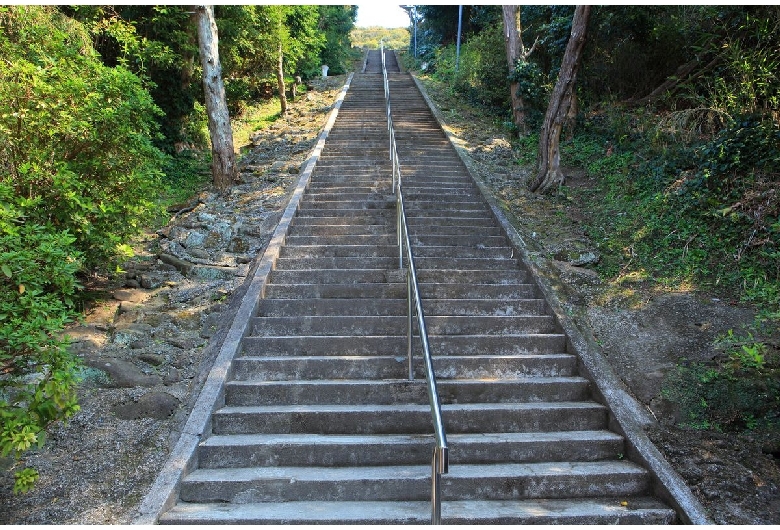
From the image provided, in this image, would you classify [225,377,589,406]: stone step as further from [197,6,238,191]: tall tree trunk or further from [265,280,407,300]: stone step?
[197,6,238,191]: tall tree trunk

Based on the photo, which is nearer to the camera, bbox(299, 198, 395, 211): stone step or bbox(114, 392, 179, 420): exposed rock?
bbox(114, 392, 179, 420): exposed rock

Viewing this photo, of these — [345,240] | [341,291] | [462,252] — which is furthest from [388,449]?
[345,240]

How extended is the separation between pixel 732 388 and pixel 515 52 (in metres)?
10.9

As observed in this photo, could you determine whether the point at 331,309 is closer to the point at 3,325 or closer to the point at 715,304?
the point at 3,325

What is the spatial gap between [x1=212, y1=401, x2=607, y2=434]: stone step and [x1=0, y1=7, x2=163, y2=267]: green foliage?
226cm

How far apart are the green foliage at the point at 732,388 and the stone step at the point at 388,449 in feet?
2.64

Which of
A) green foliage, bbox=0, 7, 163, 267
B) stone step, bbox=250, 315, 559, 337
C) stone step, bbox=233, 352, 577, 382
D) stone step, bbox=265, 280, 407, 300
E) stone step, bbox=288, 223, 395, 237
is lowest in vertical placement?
stone step, bbox=233, 352, 577, 382

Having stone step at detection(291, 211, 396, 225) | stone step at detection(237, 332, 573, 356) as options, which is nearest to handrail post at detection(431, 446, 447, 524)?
stone step at detection(237, 332, 573, 356)

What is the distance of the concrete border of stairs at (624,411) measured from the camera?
3.57 metres

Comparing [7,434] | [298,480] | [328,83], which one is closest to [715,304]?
[298,480]

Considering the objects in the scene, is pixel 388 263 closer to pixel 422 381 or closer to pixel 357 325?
pixel 357 325

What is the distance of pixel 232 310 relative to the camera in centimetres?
560

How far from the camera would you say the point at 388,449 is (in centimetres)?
398

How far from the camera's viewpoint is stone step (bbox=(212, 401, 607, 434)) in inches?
167
